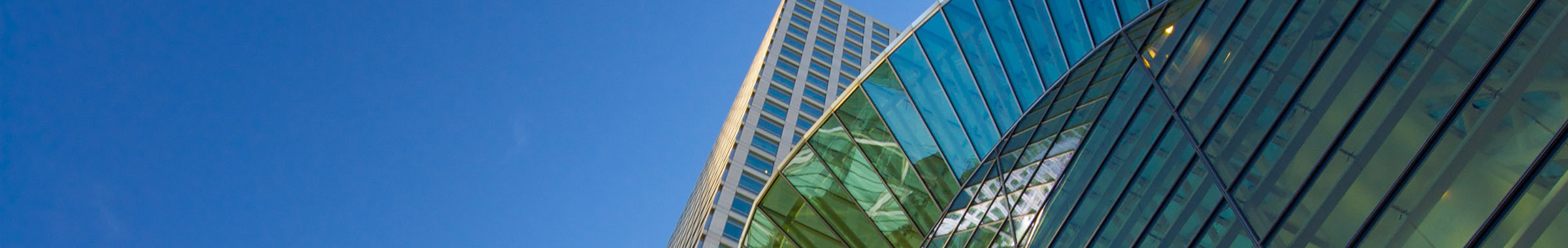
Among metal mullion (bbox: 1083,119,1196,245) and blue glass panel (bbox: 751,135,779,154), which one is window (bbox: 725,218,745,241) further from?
metal mullion (bbox: 1083,119,1196,245)

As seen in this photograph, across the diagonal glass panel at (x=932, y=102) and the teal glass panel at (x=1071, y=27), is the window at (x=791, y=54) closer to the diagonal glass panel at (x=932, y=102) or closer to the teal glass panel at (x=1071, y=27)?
the diagonal glass panel at (x=932, y=102)

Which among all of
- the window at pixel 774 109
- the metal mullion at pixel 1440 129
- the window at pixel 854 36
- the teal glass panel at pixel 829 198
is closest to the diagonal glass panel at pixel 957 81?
the teal glass panel at pixel 829 198

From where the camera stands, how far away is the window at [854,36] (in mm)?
76312

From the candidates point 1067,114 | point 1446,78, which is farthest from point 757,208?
point 1446,78

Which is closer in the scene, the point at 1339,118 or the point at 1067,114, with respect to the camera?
the point at 1339,118

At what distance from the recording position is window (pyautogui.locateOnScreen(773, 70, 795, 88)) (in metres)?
61.8

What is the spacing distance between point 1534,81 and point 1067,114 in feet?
31.1

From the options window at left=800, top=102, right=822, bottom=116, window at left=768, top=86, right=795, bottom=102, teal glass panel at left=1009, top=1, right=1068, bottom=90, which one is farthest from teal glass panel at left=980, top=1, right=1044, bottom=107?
window at left=768, top=86, right=795, bottom=102

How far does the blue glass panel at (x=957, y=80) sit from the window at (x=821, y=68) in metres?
42.4

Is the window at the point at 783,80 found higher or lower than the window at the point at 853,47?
lower

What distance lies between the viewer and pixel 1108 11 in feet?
60.9

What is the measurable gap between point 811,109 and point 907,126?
3527 centimetres

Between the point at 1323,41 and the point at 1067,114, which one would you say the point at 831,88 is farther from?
the point at 1323,41

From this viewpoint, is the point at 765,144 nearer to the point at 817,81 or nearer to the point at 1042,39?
the point at 817,81
